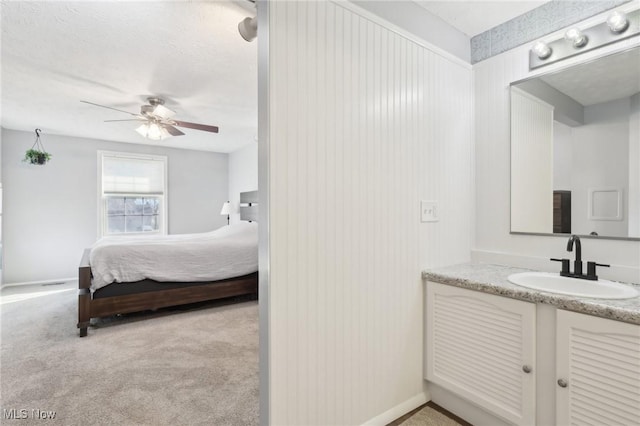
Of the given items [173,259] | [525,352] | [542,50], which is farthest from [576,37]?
[173,259]

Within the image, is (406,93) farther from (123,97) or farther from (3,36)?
(123,97)

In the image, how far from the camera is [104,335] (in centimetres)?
285

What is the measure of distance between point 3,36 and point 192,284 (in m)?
2.65

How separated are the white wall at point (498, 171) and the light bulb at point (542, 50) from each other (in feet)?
0.20

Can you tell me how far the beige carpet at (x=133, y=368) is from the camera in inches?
68.8

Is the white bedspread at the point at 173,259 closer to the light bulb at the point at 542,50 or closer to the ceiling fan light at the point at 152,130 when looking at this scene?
the ceiling fan light at the point at 152,130

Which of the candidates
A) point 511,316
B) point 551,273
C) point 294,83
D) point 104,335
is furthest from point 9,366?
point 551,273

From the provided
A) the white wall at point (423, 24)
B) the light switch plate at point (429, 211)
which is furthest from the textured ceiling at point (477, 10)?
the light switch plate at point (429, 211)

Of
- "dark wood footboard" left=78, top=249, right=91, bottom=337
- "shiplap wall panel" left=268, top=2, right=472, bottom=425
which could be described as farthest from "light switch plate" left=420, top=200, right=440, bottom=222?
"dark wood footboard" left=78, top=249, right=91, bottom=337

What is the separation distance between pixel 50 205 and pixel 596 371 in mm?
6712

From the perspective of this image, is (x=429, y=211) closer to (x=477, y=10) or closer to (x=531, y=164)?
(x=531, y=164)

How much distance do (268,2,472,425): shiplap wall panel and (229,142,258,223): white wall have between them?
4.12 metres

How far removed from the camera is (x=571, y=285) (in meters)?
1.62

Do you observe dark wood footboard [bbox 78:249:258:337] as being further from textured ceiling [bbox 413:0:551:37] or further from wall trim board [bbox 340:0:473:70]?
textured ceiling [bbox 413:0:551:37]
